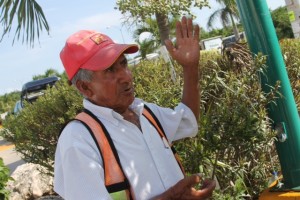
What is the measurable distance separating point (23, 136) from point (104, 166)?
12.0ft

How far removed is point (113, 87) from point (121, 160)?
1.05 feet

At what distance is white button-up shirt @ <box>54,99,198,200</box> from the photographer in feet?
5.19

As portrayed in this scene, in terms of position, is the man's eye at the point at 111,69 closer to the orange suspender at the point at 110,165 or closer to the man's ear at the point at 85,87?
the man's ear at the point at 85,87

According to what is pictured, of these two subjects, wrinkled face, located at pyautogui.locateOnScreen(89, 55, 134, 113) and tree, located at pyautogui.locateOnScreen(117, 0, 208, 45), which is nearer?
wrinkled face, located at pyautogui.locateOnScreen(89, 55, 134, 113)

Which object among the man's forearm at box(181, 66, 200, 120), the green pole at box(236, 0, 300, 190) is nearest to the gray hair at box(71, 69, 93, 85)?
the man's forearm at box(181, 66, 200, 120)

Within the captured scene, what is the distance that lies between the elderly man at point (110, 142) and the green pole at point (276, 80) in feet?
4.49

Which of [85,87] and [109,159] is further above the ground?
[85,87]

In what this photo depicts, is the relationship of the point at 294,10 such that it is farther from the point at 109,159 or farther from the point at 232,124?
the point at 109,159

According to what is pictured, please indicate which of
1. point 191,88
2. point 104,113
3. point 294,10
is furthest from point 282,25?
point 104,113

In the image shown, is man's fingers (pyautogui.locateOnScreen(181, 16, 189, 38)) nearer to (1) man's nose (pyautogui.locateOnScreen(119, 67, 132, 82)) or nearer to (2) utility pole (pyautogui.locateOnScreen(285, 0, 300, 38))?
(1) man's nose (pyautogui.locateOnScreen(119, 67, 132, 82))

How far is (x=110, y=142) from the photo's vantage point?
1.70 metres

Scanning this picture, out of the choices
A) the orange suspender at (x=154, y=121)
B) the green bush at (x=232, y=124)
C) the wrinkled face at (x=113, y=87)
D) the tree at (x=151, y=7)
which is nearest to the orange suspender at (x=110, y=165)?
the wrinkled face at (x=113, y=87)

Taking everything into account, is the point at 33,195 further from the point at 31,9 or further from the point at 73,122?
the point at 73,122

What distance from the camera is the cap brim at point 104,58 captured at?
1759 millimetres
